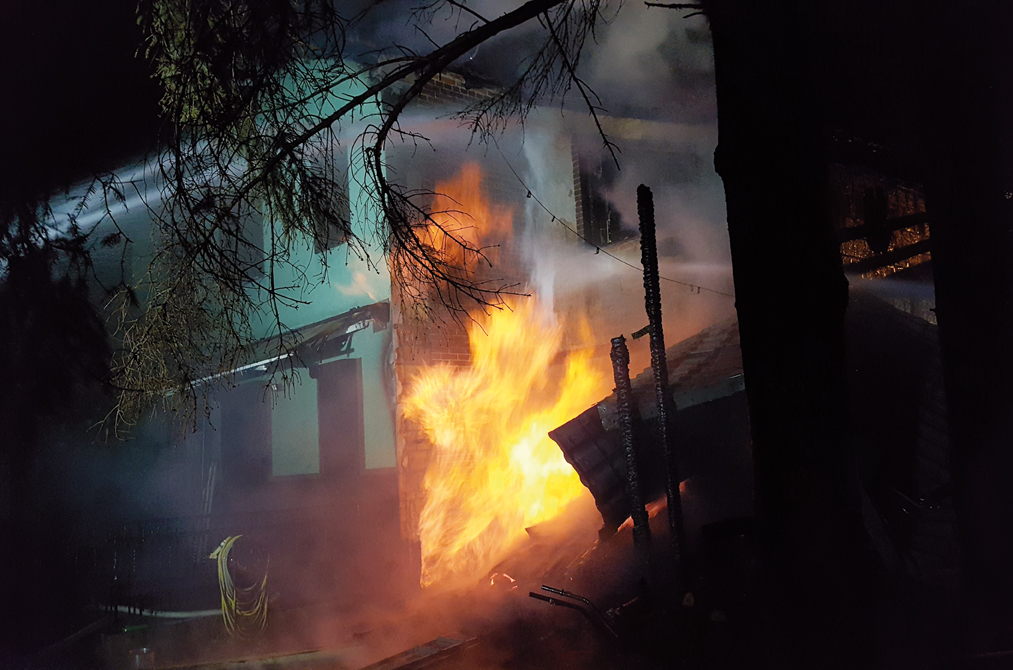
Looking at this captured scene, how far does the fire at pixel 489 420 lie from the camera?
35.1 feet

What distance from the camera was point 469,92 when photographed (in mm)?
11930

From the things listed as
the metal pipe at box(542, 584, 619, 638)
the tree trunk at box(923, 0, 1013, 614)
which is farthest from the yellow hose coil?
the tree trunk at box(923, 0, 1013, 614)

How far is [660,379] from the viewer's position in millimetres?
7988

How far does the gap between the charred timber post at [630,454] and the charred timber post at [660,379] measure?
385 millimetres

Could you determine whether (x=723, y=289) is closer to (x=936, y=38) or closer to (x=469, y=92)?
(x=469, y=92)

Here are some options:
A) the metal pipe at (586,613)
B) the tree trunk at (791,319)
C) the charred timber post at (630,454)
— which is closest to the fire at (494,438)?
the metal pipe at (586,613)

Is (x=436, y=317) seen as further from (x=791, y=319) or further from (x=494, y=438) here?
(x=791, y=319)

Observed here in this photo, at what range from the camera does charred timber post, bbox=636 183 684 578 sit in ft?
24.9

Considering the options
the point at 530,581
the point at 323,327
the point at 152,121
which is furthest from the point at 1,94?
the point at 530,581

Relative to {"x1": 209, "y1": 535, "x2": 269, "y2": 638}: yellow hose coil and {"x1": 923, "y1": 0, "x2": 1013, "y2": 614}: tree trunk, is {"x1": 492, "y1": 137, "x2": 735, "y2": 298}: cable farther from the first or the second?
{"x1": 209, "y1": 535, "x2": 269, "y2": 638}: yellow hose coil

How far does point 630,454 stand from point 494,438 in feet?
13.3

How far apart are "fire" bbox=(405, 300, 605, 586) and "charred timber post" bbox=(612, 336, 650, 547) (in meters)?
3.45

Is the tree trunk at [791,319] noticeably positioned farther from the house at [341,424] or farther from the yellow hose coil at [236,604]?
the yellow hose coil at [236,604]

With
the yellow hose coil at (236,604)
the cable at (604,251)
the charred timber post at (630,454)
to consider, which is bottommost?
the yellow hose coil at (236,604)
